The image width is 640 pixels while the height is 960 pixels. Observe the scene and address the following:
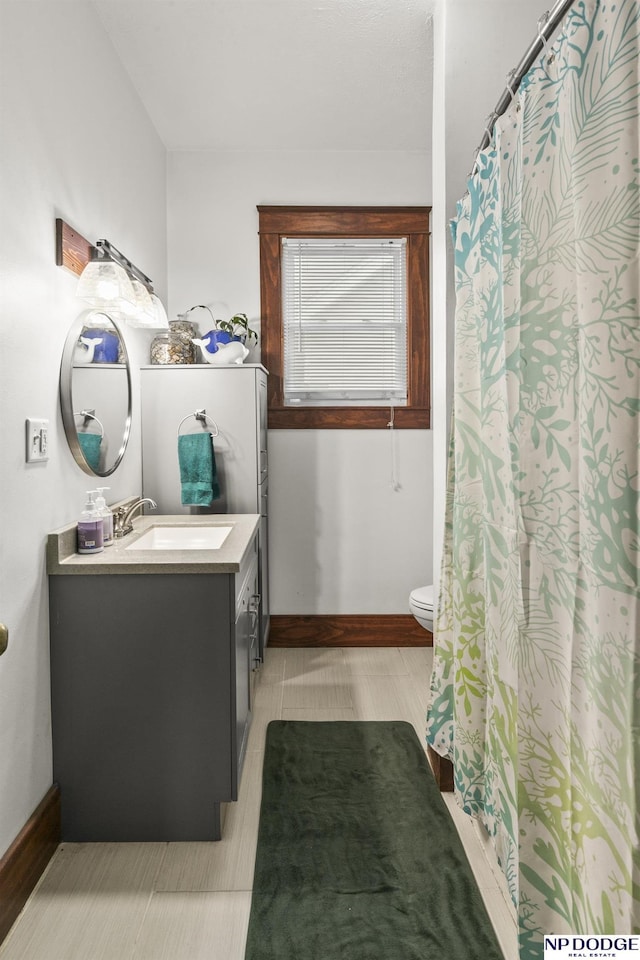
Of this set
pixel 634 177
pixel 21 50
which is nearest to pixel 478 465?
pixel 634 177

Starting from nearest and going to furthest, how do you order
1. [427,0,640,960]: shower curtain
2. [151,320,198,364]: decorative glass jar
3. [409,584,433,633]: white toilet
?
[427,0,640,960]: shower curtain → [409,584,433,633]: white toilet → [151,320,198,364]: decorative glass jar

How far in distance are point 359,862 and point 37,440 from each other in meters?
1.50

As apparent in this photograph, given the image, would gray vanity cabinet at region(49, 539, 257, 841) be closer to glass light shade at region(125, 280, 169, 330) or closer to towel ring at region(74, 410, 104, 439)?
towel ring at region(74, 410, 104, 439)

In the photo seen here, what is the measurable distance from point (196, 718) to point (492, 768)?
862mm

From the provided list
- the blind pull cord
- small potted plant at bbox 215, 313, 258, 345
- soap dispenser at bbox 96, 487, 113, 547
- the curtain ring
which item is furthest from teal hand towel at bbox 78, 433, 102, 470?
the blind pull cord

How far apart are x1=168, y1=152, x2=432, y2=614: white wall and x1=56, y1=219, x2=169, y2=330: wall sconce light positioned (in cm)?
128

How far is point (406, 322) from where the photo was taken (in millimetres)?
3730

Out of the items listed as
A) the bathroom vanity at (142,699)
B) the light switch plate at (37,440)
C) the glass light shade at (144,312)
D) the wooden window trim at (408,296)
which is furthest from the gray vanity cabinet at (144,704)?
the wooden window trim at (408,296)

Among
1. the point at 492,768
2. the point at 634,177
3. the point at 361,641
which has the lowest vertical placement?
the point at 361,641

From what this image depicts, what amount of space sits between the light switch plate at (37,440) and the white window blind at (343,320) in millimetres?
1953

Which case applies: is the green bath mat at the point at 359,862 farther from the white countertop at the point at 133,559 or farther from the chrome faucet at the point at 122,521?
the chrome faucet at the point at 122,521

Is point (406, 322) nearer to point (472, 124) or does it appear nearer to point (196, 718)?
point (472, 124)

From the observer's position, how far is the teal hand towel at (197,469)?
3.01 metres

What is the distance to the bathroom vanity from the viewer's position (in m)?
1.96
